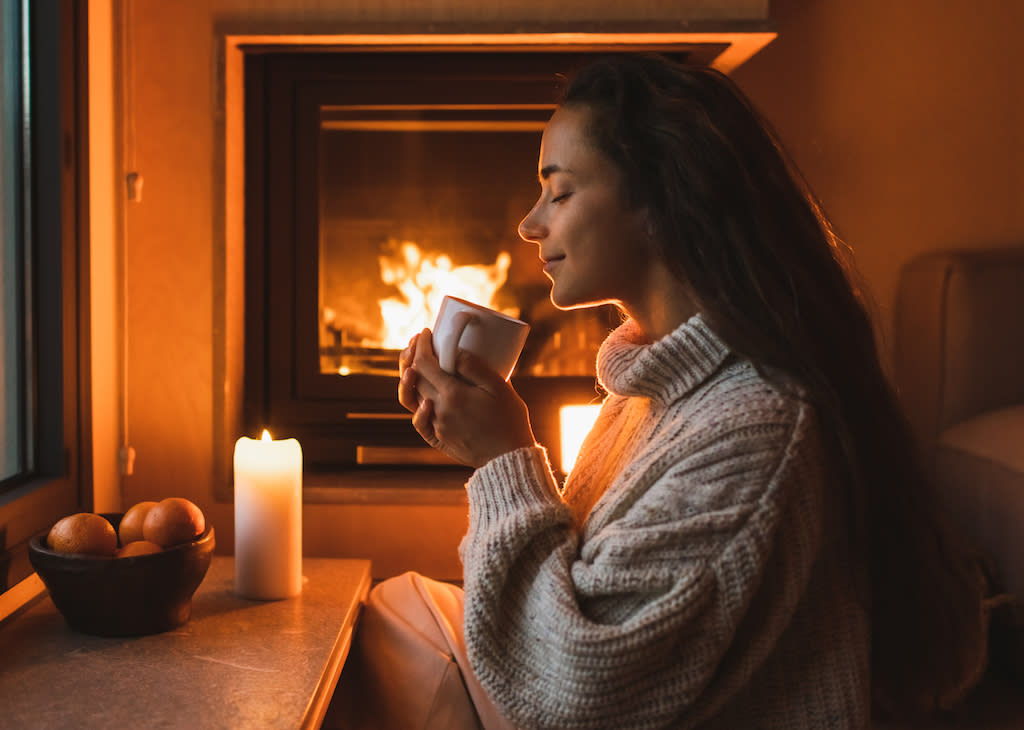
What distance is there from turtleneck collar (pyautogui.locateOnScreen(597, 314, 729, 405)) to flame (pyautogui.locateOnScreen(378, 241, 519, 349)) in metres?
0.94

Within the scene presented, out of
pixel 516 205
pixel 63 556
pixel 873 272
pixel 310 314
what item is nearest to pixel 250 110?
pixel 310 314

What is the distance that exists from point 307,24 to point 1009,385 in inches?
58.1

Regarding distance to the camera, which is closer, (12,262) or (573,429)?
(12,262)

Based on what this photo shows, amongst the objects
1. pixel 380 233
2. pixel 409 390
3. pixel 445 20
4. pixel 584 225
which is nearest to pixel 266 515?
pixel 409 390

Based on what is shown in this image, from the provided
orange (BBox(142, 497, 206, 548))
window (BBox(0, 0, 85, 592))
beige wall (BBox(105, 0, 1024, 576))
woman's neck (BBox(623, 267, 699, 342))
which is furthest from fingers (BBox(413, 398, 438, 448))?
beige wall (BBox(105, 0, 1024, 576))

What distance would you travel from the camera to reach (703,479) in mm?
810

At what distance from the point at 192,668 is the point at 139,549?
15 cm

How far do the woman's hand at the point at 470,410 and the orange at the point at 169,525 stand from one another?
0.35 m

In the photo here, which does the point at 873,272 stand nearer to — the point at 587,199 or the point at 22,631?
the point at 587,199

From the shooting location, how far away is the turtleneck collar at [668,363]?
88 centimetres

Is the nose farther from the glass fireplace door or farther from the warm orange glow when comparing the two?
the glass fireplace door

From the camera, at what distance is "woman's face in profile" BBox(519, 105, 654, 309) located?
37.6 inches

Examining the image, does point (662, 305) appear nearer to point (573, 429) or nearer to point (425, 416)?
point (425, 416)

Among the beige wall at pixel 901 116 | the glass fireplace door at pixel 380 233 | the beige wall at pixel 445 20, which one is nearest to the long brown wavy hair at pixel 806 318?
the beige wall at pixel 445 20
